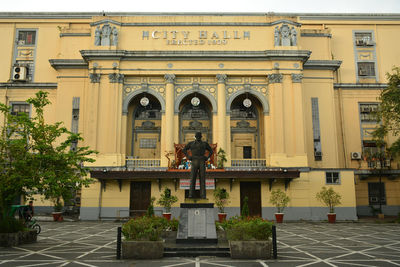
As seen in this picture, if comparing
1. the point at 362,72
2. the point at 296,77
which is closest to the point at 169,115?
the point at 296,77

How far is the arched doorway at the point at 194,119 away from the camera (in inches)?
1275

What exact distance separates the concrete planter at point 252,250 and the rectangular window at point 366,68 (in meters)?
28.8

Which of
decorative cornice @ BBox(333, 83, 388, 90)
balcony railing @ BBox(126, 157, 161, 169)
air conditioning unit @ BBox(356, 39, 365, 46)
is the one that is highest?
air conditioning unit @ BBox(356, 39, 365, 46)

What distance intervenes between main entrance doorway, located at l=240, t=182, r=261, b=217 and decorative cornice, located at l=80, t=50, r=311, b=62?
35.8ft

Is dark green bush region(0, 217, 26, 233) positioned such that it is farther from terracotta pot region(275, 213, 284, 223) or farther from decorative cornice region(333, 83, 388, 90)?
decorative cornice region(333, 83, 388, 90)

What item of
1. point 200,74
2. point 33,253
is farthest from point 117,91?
point 33,253

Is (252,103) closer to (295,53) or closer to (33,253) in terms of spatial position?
(295,53)

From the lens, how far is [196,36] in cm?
3080

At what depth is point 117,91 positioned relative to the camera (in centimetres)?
2961

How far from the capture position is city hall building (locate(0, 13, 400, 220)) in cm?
2800

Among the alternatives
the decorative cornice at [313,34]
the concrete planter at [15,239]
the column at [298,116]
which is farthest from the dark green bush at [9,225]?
the decorative cornice at [313,34]

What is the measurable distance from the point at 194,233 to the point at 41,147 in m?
7.64

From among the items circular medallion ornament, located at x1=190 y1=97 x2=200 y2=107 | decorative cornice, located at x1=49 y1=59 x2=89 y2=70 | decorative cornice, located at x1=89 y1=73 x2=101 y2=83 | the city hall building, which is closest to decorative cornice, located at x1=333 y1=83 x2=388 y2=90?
the city hall building

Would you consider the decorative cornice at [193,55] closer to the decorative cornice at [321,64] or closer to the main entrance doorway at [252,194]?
the decorative cornice at [321,64]
